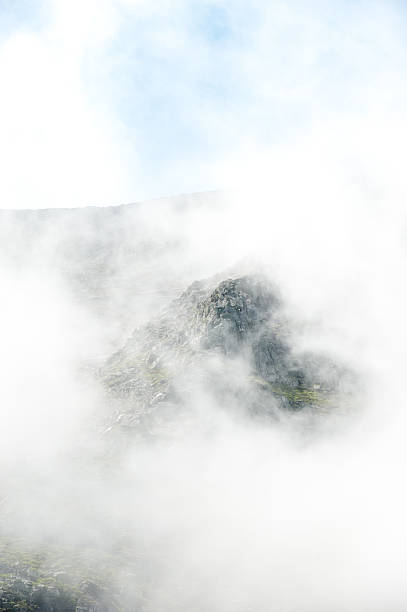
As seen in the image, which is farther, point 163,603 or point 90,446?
point 90,446

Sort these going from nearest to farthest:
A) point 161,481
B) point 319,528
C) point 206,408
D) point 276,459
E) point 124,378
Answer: point 319,528 < point 161,481 < point 276,459 < point 206,408 < point 124,378

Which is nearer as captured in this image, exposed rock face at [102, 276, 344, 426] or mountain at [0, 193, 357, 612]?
mountain at [0, 193, 357, 612]

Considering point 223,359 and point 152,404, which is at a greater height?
point 223,359

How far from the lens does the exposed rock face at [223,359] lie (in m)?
146

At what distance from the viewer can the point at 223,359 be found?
157000 millimetres

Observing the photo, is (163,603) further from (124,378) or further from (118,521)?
(124,378)

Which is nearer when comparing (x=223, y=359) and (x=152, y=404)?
(x=152, y=404)

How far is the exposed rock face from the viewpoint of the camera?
146 m

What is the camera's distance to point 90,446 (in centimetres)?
13600

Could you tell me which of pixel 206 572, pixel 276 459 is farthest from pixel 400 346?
pixel 206 572

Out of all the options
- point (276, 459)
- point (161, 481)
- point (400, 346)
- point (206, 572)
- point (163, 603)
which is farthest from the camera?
point (400, 346)

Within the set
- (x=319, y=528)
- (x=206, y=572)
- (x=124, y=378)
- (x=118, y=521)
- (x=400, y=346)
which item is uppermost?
(x=400, y=346)

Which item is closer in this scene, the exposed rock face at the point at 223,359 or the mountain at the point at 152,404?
the mountain at the point at 152,404

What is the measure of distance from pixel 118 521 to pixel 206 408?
140 feet
